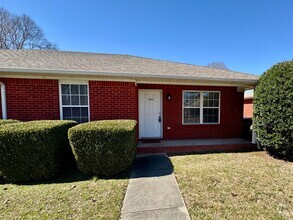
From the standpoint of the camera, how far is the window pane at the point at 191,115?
7238 mm

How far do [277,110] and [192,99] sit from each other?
3.19 metres

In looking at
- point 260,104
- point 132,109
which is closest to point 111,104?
point 132,109

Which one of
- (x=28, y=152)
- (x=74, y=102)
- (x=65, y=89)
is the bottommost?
(x=28, y=152)

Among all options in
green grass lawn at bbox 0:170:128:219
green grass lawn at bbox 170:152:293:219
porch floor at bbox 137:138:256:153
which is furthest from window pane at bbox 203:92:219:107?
green grass lawn at bbox 0:170:128:219

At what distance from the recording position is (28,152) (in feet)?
12.1

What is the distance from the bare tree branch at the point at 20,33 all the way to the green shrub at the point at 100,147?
70.7ft

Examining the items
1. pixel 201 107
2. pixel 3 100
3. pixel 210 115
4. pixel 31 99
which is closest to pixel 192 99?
pixel 201 107

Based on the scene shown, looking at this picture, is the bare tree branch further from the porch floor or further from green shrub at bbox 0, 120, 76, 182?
the porch floor

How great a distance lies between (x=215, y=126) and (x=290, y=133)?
298cm

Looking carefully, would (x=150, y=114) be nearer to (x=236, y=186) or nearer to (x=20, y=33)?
(x=236, y=186)

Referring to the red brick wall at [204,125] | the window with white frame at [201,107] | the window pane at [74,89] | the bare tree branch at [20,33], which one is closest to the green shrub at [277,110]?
the red brick wall at [204,125]

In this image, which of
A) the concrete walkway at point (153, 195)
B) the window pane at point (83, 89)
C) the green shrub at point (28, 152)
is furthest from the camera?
the window pane at point (83, 89)

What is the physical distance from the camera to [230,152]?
19.0ft

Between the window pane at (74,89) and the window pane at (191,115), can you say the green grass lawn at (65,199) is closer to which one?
the window pane at (74,89)
